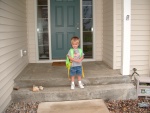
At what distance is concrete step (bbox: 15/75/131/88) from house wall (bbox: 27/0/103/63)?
1.87 meters

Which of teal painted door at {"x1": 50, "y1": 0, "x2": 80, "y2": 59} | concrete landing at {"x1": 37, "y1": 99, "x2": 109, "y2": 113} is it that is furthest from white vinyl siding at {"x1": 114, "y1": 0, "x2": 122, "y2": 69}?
teal painted door at {"x1": 50, "y1": 0, "x2": 80, "y2": 59}

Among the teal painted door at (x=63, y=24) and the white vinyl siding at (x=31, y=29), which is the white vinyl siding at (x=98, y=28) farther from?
the white vinyl siding at (x=31, y=29)

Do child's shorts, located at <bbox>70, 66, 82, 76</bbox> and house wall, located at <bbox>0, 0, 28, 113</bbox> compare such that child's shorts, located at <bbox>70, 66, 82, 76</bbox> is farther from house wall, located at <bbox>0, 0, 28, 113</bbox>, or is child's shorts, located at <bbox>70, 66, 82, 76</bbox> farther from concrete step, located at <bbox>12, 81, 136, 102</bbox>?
house wall, located at <bbox>0, 0, 28, 113</bbox>

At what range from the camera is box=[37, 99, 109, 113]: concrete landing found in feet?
10.2

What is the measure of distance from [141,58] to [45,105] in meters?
2.44

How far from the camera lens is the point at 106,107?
10.5 feet

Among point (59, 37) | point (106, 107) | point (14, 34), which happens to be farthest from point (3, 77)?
point (59, 37)

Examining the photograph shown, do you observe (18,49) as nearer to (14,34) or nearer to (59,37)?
(14,34)

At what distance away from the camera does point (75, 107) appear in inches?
128

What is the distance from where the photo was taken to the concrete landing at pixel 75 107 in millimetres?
3111

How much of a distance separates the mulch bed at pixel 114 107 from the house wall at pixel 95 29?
230 centimetres

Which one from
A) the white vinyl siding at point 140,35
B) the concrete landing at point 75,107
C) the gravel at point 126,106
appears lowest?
the gravel at point 126,106

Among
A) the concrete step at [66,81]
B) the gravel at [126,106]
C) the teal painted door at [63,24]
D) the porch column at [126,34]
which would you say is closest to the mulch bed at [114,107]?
the gravel at [126,106]

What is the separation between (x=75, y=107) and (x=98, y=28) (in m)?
2.96
